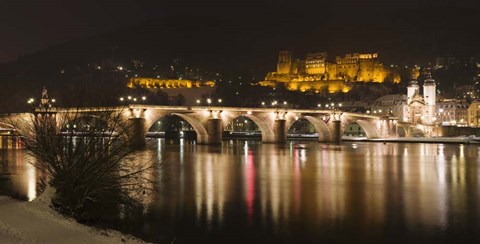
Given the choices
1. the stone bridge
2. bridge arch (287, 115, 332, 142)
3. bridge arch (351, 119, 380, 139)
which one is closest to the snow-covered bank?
the stone bridge

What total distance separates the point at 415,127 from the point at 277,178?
70190 millimetres

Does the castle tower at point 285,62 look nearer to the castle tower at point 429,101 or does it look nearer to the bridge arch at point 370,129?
the castle tower at point 429,101

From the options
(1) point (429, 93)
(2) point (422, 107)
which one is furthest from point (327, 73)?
(2) point (422, 107)

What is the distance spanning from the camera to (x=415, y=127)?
92.3m

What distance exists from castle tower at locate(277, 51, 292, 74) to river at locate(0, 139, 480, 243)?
358ft

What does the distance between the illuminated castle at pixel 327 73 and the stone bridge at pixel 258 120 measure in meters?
46.9

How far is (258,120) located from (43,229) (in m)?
55.5

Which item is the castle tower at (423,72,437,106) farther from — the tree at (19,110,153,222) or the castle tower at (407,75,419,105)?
the tree at (19,110,153,222)

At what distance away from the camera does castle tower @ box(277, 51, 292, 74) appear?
141375 millimetres

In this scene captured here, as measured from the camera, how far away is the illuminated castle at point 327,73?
429 feet

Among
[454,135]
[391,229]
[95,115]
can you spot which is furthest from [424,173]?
[454,135]

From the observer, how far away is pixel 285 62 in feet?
465

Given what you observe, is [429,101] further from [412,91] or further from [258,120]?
[258,120]

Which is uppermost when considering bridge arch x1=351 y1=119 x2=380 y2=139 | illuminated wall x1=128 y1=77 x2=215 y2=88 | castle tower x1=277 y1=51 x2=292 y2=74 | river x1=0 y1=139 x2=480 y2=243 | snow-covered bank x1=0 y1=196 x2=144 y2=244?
castle tower x1=277 y1=51 x2=292 y2=74
